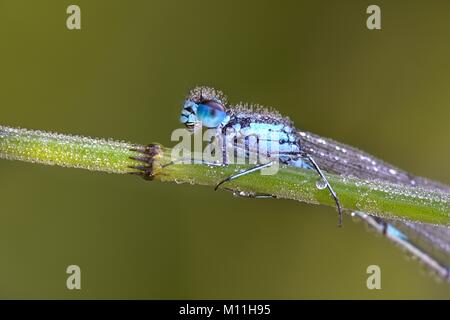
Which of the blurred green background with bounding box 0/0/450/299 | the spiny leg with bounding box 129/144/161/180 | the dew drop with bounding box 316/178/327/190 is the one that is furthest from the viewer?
the blurred green background with bounding box 0/0/450/299

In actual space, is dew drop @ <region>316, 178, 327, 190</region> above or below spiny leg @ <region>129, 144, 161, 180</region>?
below

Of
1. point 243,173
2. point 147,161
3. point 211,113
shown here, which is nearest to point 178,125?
point 211,113

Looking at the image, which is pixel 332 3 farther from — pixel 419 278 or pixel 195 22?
pixel 419 278

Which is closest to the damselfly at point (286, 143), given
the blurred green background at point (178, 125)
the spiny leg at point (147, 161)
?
the spiny leg at point (147, 161)

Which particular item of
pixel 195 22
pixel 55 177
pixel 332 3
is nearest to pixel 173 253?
pixel 55 177

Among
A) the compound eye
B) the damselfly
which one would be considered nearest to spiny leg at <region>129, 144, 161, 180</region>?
the damselfly

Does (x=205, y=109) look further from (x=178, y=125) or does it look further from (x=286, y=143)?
(x=178, y=125)

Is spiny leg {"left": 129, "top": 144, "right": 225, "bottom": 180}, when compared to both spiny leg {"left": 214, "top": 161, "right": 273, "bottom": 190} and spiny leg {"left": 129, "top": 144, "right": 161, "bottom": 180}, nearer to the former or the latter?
spiny leg {"left": 129, "top": 144, "right": 161, "bottom": 180}
